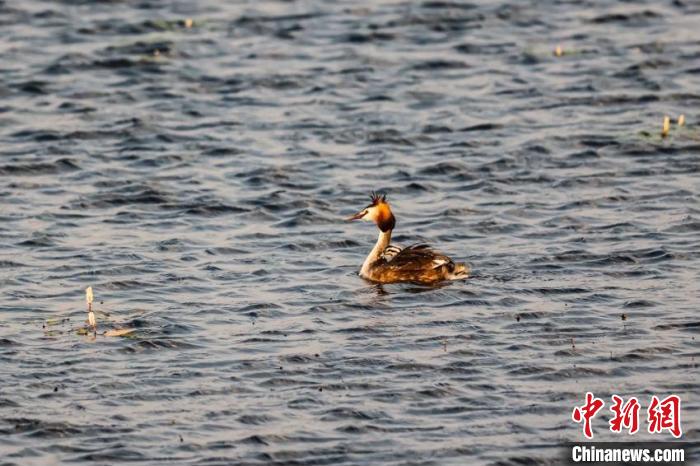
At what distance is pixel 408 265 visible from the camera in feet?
67.1

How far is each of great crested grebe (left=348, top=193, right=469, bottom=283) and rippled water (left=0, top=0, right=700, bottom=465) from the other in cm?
24

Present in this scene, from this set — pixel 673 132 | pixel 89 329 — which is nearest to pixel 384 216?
pixel 89 329

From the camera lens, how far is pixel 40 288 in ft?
65.8

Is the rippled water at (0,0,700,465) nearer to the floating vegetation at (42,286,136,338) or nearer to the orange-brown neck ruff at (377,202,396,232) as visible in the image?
the floating vegetation at (42,286,136,338)

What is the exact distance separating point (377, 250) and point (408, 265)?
822mm

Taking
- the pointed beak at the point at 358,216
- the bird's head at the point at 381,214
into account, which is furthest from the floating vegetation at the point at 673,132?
the pointed beak at the point at 358,216

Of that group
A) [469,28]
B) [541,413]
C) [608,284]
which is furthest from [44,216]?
[469,28]

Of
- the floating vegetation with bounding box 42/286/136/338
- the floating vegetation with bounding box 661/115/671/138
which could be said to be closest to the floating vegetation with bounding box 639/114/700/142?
the floating vegetation with bounding box 661/115/671/138

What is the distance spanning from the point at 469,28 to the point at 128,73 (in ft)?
24.5

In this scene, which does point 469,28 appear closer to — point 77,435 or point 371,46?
point 371,46

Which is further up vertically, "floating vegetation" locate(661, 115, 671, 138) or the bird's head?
the bird's head

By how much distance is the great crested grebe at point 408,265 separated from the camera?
2022cm

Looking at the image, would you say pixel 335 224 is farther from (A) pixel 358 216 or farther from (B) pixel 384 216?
(B) pixel 384 216

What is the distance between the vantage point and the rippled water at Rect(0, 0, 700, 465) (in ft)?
51.6
